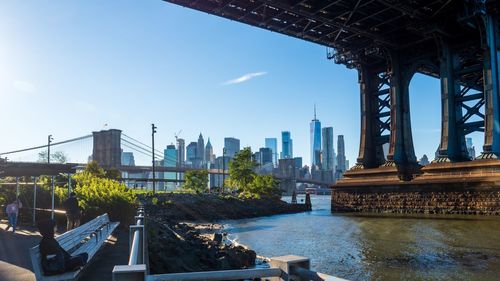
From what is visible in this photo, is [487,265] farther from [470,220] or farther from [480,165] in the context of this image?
[480,165]

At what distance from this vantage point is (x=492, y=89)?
39.9m

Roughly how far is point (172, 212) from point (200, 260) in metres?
34.7

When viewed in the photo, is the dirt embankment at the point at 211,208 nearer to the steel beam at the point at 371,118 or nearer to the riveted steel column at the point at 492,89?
the steel beam at the point at 371,118

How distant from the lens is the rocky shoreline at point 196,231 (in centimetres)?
1504

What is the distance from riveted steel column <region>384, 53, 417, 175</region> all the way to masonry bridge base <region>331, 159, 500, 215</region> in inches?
68.7

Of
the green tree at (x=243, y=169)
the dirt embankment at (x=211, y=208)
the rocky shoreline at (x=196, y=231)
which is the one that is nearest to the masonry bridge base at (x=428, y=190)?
the dirt embankment at (x=211, y=208)

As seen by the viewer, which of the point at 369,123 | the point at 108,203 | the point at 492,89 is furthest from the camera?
the point at 369,123

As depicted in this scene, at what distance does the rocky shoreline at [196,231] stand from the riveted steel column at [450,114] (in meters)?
22.6

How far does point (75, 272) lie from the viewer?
321 inches

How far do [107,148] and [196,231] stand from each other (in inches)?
3625

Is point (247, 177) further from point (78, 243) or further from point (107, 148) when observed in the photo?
point (78, 243)

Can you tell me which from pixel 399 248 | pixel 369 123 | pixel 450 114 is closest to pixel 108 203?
pixel 399 248

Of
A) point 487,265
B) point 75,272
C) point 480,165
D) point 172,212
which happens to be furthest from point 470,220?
point 75,272

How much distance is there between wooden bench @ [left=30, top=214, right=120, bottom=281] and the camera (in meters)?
7.75
